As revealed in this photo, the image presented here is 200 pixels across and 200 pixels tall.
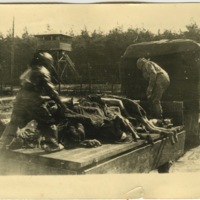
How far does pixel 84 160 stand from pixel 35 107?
362 millimetres

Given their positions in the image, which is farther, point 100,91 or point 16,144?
point 100,91

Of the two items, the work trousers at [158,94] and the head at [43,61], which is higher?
the head at [43,61]

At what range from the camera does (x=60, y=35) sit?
2.06m

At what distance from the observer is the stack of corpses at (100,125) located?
6.23 ft

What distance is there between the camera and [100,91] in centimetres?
215

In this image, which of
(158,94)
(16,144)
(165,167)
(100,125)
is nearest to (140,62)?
(158,94)

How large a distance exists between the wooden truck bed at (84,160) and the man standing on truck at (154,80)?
30cm

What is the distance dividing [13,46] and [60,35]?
253mm

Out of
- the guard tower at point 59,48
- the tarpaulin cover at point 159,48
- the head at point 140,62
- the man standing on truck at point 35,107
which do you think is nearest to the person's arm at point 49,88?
the man standing on truck at point 35,107

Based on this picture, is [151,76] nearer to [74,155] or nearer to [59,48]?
[59,48]

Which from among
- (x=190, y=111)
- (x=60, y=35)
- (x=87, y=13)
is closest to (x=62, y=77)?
(x=60, y=35)

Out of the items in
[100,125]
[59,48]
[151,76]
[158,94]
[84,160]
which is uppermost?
[59,48]

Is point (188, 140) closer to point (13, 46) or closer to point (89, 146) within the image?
point (89, 146)

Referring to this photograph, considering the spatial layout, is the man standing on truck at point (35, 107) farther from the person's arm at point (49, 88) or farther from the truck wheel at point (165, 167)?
the truck wheel at point (165, 167)
